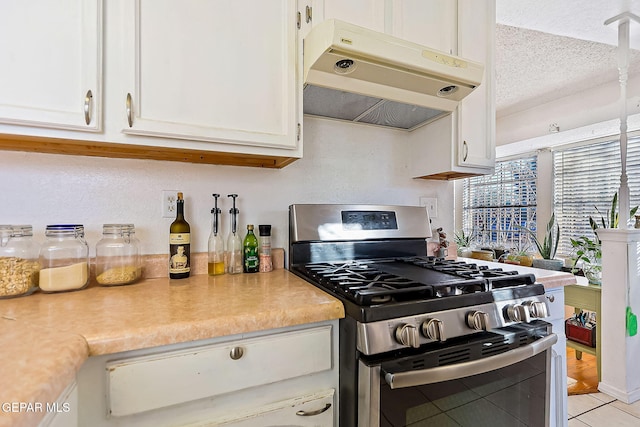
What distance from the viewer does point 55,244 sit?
1.04 meters

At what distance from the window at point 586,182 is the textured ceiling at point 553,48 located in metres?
0.78

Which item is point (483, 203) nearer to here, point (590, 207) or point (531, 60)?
point (590, 207)

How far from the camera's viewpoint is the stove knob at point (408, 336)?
0.81m

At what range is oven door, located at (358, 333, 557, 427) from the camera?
0.79m

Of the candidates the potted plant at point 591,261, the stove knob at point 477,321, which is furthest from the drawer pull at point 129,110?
the potted plant at point 591,261

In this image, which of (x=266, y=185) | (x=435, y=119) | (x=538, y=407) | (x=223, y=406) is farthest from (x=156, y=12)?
(x=538, y=407)

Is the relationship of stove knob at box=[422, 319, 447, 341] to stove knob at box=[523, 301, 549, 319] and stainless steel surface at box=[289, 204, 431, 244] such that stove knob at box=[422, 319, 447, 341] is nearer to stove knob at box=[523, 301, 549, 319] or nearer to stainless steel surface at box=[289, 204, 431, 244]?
stove knob at box=[523, 301, 549, 319]

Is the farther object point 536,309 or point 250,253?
point 250,253

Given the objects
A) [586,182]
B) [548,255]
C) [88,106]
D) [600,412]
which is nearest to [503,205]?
[586,182]

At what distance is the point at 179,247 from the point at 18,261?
18.4 inches

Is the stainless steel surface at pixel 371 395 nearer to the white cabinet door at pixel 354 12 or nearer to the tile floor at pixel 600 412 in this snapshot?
the white cabinet door at pixel 354 12

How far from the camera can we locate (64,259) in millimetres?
1034

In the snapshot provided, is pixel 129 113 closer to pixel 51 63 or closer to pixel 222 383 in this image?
pixel 51 63
